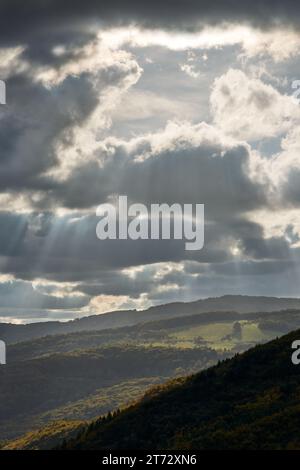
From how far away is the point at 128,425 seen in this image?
106750mm

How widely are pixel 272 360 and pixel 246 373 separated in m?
5.98

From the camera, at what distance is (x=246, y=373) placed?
11756cm

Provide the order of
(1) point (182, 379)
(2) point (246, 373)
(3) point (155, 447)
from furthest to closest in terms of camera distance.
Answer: (1) point (182, 379) → (2) point (246, 373) → (3) point (155, 447)

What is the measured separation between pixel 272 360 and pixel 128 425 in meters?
29.2

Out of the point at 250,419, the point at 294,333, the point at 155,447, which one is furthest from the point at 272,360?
the point at 155,447

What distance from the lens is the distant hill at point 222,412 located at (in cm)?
8569

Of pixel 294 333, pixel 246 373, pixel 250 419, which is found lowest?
pixel 250 419

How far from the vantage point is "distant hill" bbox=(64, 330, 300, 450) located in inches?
3374

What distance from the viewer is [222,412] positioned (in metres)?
101

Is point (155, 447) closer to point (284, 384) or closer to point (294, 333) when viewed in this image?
point (284, 384)
